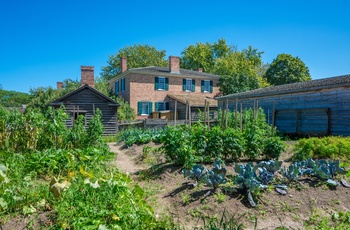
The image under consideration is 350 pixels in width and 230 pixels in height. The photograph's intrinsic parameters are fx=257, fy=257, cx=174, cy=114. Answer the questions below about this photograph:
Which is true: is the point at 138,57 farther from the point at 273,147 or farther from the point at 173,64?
the point at 273,147

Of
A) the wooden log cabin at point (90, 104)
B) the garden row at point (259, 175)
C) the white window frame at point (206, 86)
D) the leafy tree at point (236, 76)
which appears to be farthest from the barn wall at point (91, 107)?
the garden row at point (259, 175)

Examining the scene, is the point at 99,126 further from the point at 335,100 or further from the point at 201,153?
the point at 335,100

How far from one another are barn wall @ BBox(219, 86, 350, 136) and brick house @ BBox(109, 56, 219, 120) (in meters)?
9.17

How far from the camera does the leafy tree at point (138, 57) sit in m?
44.5

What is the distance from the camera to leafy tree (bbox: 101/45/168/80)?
44531 mm

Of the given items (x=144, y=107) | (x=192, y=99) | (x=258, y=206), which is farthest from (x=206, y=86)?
(x=258, y=206)

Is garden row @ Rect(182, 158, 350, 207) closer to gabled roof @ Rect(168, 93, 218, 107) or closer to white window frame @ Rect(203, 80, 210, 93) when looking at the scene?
gabled roof @ Rect(168, 93, 218, 107)

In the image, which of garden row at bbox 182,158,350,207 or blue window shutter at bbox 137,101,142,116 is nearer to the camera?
garden row at bbox 182,158,350,207

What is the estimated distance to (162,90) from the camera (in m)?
28.2

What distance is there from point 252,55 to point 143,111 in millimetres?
26362

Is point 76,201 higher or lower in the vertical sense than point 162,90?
lower

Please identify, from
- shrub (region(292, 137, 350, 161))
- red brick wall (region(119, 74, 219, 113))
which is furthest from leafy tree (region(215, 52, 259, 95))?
shrub (region(292, 137, 350, 161))

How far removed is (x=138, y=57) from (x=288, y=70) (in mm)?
24258

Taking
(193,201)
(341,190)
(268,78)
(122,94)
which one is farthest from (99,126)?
(268,78)
